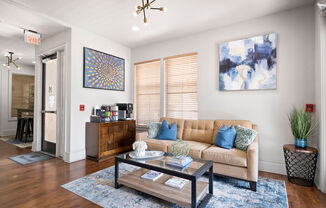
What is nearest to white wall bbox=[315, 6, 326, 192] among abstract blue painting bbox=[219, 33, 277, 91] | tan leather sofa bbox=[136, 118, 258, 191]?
abstract blue painting bbox=[219, 33, 277, 91]

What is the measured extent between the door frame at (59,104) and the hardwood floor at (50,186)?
0.42m

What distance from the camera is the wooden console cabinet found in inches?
142

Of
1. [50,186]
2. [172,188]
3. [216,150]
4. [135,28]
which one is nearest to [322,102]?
[216,150]

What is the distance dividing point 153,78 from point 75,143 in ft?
8.17

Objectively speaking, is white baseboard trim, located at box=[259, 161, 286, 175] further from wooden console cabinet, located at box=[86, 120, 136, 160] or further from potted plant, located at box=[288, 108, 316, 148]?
wooden console cabinet, located at box=[86, 120, 136, 160]

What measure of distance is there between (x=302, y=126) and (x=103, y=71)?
13.7 feet

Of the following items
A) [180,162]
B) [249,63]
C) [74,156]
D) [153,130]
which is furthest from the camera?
[153,130]

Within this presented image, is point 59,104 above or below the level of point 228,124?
above

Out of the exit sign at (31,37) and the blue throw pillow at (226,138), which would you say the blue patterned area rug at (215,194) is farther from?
the exit sign at (31,37)

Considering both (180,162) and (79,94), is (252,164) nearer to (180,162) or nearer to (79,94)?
(180,162)

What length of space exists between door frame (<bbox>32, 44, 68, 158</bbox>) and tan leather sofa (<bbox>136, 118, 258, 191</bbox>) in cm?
178

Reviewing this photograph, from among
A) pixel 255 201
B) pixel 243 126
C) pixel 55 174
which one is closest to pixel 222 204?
pixel 255 201

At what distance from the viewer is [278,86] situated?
306 cm

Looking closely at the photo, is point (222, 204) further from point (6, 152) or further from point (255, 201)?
point (6, 152)
